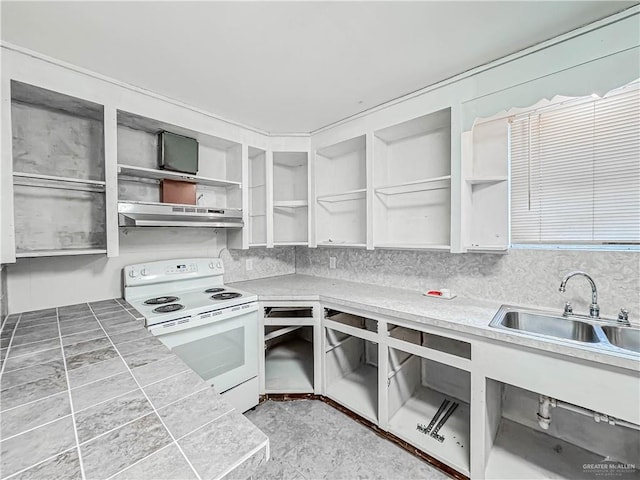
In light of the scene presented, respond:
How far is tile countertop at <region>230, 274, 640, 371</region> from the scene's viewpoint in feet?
3.91

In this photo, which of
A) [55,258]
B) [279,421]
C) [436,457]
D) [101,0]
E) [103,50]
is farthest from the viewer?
[279,421]

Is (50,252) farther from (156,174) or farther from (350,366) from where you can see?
(350,366)

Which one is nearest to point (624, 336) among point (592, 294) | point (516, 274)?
point (592, 294)

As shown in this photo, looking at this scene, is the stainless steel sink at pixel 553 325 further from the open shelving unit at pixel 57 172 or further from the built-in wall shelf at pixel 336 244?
the open shelving unit at pixel 57 172

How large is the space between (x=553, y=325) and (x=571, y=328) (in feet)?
0.26

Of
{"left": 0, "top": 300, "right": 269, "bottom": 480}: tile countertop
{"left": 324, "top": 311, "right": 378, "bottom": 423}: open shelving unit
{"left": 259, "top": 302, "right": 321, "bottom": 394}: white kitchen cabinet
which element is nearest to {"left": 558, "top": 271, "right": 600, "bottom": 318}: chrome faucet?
{"left": 324, "top": 311, "right": 378, "bottom": 423}: open shelving unit

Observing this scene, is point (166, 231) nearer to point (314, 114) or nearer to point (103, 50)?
point (103, 50)

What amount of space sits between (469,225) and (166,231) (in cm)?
243

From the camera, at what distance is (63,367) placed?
41.4 inches

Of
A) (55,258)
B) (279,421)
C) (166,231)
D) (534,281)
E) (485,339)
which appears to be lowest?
(279,421)

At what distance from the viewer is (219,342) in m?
1.96

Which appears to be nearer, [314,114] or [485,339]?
[485,339]

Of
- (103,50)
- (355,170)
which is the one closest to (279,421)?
(355,170)

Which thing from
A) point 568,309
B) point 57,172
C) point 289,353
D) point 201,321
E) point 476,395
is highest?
Answer: point 57,172
